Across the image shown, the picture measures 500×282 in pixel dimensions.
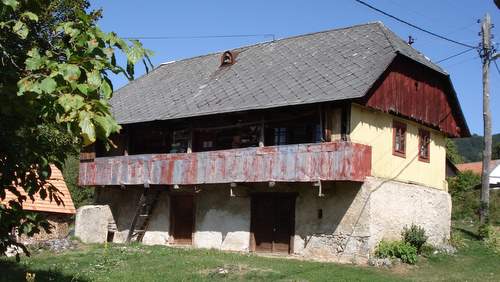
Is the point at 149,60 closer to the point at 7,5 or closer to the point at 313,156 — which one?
the point at 7,5

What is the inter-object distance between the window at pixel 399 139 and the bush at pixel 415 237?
255 centimetres

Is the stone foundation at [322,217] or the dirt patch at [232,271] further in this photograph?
the stone foundation at [322,217]

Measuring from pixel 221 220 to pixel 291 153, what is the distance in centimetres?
456

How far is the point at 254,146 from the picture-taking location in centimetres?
2166

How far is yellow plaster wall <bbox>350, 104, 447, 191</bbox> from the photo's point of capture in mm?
19641

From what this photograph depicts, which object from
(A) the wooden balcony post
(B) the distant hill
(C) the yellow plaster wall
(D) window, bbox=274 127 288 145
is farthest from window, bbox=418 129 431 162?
(B) the distant hill

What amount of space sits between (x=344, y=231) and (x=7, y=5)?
15573 millimetres

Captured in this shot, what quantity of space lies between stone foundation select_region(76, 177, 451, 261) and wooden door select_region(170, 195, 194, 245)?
24 cm

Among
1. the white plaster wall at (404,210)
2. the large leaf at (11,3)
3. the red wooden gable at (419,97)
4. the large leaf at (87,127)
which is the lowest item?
the white plaster wall at (404,210)

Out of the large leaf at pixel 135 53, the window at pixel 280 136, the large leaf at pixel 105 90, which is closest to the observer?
the large leaf at pixel 105 90

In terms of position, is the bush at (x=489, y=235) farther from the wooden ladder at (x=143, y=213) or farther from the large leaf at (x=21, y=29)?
the large leaf at (x=21, y=29)

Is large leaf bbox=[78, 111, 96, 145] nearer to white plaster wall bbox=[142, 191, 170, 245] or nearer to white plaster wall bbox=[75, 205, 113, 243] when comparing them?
white plaster wall bbox=[142, 191, 170, 245]

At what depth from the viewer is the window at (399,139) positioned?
21125 millimetres

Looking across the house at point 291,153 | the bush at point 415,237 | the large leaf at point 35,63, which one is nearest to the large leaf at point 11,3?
the large leaf at point 35,63
